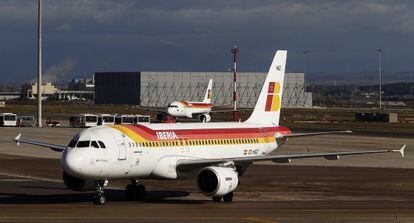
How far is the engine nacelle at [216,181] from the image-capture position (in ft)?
140

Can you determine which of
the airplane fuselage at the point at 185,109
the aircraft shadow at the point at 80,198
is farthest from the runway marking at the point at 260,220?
the airplane fuselage at the point at 185,109

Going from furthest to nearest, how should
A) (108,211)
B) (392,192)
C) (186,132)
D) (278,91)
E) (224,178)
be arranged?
(278,91)
(392,192)
(186,132)
(224,178)
(108,211)

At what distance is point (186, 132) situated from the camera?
46531mm

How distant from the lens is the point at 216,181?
4262cm

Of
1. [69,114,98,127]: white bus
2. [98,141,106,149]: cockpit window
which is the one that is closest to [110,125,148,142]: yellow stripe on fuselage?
[98,141,106,149]: cockpit window

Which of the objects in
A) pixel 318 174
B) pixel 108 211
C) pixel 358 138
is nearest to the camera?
pixel 108 211

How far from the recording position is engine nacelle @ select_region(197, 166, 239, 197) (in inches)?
1676

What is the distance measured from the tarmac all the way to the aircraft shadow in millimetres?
49

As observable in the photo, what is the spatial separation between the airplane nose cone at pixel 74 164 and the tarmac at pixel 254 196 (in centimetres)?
166

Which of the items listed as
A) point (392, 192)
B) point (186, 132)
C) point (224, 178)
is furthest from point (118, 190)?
point (392, 192)

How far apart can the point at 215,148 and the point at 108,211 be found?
9736 millimetres

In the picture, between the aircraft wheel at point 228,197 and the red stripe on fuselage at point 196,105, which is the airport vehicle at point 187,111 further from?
the aircraft wheel at point 228,197

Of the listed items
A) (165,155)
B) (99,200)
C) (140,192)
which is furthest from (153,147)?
(99,200)

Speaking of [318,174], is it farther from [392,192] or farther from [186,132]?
[186,132]
